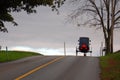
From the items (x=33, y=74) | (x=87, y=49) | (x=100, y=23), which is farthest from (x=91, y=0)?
(x=33, y=74)

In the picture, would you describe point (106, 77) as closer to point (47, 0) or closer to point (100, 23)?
point (47, 0)

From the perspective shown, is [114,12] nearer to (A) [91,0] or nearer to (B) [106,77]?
(A) [91,0]

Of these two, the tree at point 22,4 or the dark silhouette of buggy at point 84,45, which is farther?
the dark silhouette of buggy at point 84,45

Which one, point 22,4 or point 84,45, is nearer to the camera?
point 22,4

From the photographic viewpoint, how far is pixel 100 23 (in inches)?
2253

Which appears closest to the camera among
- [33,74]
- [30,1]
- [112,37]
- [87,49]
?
[33,74]

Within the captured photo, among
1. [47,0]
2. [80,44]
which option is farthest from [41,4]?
[80,44]

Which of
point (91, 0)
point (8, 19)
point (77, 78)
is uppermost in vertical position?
point (91, 0)

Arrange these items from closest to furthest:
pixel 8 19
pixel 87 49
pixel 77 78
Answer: pixel 77 78 → pixel 8 19 → pixel 87 49

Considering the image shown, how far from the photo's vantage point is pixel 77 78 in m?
19.5

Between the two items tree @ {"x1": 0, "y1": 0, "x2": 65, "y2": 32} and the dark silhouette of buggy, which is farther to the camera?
the dark silhouette of buggy

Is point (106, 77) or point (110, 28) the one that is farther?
point (110, 28)

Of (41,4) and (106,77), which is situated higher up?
(41,4)

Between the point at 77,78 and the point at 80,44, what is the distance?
Answer: 4167cm
